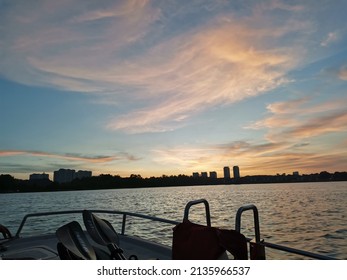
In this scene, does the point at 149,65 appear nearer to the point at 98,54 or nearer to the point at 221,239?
the point at 98,54

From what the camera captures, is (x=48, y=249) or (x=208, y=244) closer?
(x=208, y=244)

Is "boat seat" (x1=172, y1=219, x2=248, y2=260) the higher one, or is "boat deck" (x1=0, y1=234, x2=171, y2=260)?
"boat seat" (x1=172, y1=219, x2=248, y2=260)

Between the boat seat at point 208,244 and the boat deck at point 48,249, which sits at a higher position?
the boat seat at point 208,244

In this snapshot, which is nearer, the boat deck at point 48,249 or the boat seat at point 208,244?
the boat seat at point 208,244

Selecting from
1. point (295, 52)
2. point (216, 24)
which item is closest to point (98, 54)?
point (216, 24)

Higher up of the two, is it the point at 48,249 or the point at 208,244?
the point at 208,244

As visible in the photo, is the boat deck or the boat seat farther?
the boat deck

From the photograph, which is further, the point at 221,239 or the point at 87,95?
the point at 87,95

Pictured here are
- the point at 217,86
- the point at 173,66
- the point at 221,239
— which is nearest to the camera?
the point at 221,239

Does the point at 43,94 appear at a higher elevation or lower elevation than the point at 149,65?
lower
